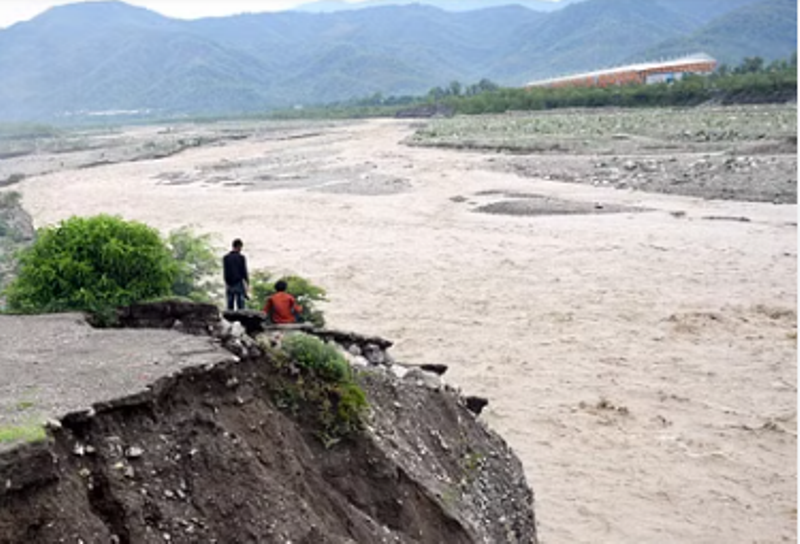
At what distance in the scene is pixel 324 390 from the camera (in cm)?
725

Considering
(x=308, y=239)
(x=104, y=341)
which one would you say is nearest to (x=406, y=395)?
(x=104, y=341)

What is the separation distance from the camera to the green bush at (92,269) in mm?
9008

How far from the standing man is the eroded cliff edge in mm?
4218

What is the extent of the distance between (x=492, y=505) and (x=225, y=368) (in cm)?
285

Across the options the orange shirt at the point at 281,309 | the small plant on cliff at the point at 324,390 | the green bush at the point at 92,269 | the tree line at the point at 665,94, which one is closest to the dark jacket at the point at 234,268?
the orange shirt at the point at 281,309

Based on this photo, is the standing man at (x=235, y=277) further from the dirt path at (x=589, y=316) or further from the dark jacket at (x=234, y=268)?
the dirt path at (x=589, y=316)

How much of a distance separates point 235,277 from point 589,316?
8.33 meters

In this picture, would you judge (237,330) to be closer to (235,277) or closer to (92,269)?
(92,269)

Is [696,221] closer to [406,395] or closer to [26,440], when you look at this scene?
[406,395]

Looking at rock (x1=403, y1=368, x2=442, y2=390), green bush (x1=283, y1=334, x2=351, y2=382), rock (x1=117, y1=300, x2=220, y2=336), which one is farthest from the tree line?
green bush (x1=283, y1=334, x2=351, y2=382)

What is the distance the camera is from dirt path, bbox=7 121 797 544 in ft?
35.8

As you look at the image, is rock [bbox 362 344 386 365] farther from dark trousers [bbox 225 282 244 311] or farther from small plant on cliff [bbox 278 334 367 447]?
dark trousers [bbox 225 282 244 311]

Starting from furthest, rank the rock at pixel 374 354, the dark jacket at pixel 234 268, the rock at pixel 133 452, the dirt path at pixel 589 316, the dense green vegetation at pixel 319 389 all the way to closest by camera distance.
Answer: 1. the dark jacket at pixel 234 268
2. the dirt path at pixel 589 316
3. the rock at pixel 374 354
4. the dense green vegetation at pixel 319 389
5. the rock at pixel 133 452

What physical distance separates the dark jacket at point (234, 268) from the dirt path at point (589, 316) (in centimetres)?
400
